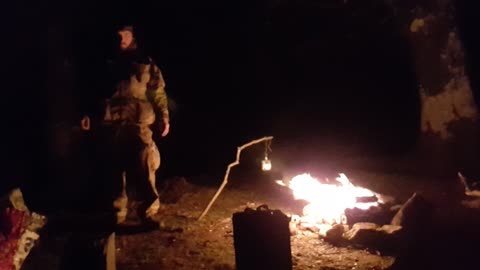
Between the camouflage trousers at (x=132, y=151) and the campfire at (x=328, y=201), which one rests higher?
the camouflage trousers at (x=132, y=151)

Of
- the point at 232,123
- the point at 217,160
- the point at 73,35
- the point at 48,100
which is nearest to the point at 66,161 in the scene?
the point at 217,160

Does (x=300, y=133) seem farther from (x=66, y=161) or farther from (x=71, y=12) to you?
(x=71, y=12)

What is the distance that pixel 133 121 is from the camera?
27.4 ft

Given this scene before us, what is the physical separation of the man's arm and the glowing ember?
2548 millimetres

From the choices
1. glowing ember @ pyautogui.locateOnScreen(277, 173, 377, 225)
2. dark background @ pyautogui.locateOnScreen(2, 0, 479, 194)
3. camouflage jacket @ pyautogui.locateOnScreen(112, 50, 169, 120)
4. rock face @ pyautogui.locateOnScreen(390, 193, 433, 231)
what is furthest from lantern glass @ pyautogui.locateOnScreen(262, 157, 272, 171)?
rock face @ pyautogui.locateOnScreen(390, 193, 433, 231)

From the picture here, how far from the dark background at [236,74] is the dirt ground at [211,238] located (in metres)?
2.63

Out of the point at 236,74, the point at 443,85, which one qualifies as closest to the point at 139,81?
the point at 443,85

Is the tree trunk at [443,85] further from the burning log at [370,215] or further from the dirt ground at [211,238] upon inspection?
the burning log at [370,215]

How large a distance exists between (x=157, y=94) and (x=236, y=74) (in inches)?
508

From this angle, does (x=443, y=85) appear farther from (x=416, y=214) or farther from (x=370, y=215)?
(x=416, y=214)

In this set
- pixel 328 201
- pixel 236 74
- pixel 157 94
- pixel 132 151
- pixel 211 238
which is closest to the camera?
pixel 211 238

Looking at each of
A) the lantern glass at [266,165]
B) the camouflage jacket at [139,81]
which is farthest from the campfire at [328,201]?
the camouflage jacket at [139,81]

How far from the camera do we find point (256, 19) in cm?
2147

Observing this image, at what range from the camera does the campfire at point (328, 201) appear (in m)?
8.48
